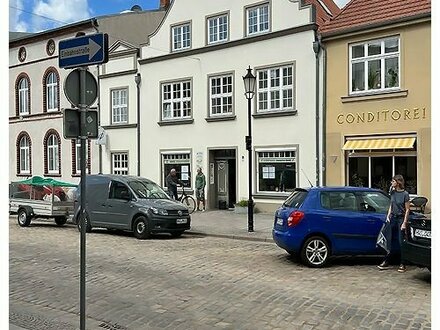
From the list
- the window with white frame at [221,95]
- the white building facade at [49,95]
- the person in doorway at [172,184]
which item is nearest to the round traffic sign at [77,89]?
the person in doorway at [172,184]

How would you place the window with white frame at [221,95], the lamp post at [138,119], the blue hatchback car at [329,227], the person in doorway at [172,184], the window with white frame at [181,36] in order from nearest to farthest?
1. the blue hatchback car at [329,227]
2. the person in doorway at [172,184]
3. the window with white frame at [221,95]
4. the window with white frame at [181,36]
5. the lamp post at [138,119]

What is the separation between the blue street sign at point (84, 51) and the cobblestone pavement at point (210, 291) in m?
3.36

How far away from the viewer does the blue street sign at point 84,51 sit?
648 centimetres

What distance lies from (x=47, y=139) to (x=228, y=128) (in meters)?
16.1

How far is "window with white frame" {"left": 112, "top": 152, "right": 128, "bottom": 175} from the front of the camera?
2834 centimetres

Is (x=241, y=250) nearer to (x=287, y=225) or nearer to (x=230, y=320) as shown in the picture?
(x=287, y=225)

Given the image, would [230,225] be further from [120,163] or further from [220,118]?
[120,163]

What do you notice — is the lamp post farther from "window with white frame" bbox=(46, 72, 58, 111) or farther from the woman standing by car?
the woman standing by car

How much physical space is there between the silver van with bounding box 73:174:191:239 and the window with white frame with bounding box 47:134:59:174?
57.0 ft

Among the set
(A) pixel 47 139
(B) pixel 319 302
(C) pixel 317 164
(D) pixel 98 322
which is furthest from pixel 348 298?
(A) pixel 47 139

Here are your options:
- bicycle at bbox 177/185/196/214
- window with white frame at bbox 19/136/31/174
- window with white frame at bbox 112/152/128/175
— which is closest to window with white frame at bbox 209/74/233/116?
bicycle at bbox 177/185/196/214

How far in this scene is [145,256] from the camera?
12.0 m

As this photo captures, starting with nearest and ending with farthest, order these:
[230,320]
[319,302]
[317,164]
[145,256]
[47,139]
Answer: [230,320] < [319,302] < [145,256] < [317,164] < [47,139]

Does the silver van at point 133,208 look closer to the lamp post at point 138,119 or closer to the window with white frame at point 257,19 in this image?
the window with white frame at point 257,19
